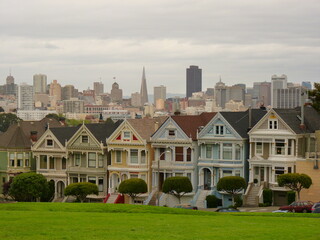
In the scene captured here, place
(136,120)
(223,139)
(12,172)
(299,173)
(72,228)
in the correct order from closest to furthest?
(72,228)
(299,173)
(223,139)
(136,120)
(12,172)

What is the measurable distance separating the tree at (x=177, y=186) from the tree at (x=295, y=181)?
26.2 ft

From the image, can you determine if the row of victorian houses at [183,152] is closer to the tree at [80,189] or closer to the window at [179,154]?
the window at [179,154]

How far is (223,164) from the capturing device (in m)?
67.4

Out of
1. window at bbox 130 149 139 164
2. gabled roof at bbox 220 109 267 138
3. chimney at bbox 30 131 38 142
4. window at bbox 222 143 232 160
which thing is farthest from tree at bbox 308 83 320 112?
chimney at bbox 30 131 38 142

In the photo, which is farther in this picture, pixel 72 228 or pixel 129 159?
pixel 129 159

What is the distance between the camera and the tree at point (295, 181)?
6134cm

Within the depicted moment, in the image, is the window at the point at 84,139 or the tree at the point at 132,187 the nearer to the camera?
the tree at the point at 132,187

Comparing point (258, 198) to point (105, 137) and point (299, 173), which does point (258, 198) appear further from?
point (105, 137)

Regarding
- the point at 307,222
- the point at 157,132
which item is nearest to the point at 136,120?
the point at 157,132

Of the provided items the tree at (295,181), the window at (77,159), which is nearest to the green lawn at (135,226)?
the tree at (295,181)

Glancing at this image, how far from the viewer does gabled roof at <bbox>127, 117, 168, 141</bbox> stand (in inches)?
2800

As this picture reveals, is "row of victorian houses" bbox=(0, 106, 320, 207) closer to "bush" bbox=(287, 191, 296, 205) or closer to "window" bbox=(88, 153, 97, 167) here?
"window" bbox=(88, 153, 97, 167)

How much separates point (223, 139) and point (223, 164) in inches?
78.1

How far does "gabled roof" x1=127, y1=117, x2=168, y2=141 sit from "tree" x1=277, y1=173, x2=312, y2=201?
13.4m
